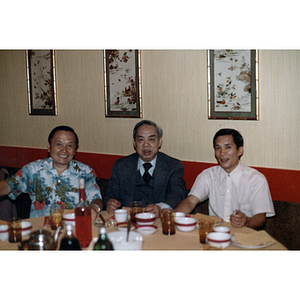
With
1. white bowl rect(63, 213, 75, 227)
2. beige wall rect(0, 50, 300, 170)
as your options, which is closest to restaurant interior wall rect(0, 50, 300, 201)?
beige wall rect(0, 50, 300, 170)

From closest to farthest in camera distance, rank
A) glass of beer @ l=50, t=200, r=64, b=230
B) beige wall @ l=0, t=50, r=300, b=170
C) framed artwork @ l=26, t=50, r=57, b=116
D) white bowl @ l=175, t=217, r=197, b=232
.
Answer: white bowl @ l=175, t=217, r=197, b=232 < glass of beer @ l=50, t=200, r=64, b=230 < beige wall @ l=0, t=50, r=300, b=170 < framed artwork @ l=26, t=50, r=57, b=116

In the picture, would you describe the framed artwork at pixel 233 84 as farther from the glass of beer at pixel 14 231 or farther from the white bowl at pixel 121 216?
the glass of beer at pixel 14 231

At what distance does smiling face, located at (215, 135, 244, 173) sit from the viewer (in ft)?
8.79

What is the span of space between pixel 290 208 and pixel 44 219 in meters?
1.79

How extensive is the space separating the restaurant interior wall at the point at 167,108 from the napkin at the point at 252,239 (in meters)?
1.03

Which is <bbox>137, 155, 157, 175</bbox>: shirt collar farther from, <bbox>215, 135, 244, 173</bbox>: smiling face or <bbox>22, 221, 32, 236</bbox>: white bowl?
<bbox>22, 221, 32, 236</bbox>: white bowl

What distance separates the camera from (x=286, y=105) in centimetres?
277

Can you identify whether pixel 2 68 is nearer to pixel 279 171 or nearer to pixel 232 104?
pixel 232 104

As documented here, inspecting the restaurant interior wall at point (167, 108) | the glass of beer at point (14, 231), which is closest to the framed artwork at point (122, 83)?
the restaurant interior wall at point (167, 108)

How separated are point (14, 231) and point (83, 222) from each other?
368mm

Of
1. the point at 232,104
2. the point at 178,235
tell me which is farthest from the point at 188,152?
the point at 178,235

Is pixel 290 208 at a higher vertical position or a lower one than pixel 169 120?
lower

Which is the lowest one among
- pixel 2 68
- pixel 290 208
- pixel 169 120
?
pixel 290 208

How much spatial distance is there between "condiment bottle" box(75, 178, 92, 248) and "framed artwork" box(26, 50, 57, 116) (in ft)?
8.16
